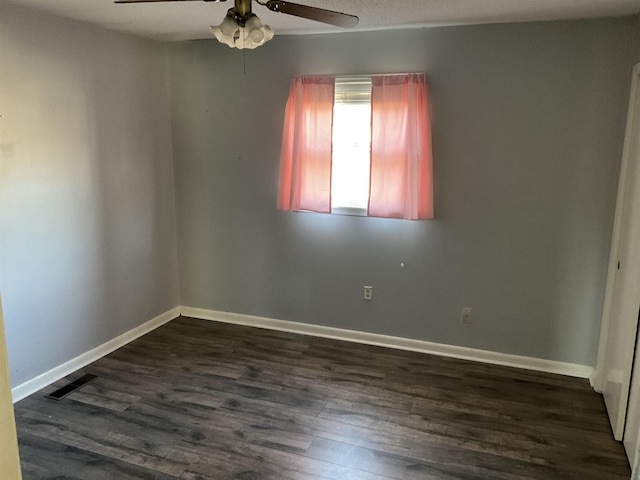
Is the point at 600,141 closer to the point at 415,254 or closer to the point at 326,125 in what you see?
the point at 415,254

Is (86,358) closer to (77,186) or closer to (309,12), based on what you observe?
(77,186)

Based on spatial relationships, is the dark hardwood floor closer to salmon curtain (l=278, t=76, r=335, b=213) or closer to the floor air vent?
the floor air vent

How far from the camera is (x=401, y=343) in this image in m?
4.04

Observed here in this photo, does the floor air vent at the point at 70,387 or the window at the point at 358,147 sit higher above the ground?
the window at the point at 358,147

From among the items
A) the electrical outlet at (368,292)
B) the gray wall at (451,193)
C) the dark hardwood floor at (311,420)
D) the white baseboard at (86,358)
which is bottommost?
the dark hardwood floor at (311,420)

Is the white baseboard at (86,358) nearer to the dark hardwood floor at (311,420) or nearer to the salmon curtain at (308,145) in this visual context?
the dark hardwood floor at (311,420)

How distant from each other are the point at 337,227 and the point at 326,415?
153cm

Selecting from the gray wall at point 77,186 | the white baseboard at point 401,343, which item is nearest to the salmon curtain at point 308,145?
the white baseboard at point 401,343

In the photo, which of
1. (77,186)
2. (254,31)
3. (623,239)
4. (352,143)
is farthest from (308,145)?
(623,239)

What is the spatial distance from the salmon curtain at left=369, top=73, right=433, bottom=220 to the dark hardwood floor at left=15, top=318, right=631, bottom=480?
1231 mm

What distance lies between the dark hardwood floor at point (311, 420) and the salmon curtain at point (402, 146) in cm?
123

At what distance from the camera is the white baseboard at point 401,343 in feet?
11.9

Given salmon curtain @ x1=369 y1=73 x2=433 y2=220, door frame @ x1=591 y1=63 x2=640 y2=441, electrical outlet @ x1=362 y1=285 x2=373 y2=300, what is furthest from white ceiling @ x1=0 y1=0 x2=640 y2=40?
electrical outlet @ x1=362 y1=285 x2=373 y2=300

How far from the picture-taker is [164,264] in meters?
4.51
